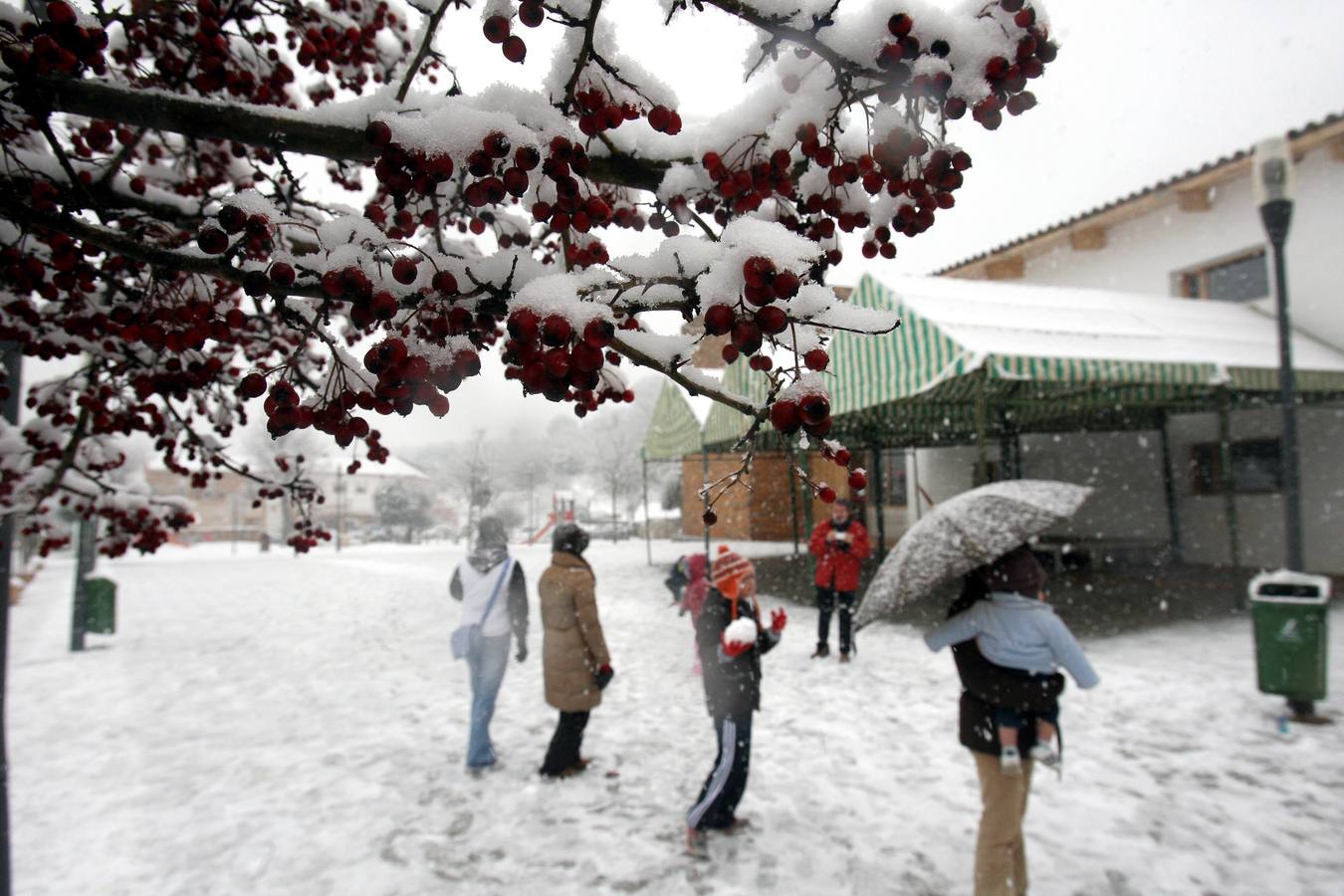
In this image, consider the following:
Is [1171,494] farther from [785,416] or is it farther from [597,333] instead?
[597,333]

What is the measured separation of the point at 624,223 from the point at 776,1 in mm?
1003

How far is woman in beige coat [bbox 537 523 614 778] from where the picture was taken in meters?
4.86

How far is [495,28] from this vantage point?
1.20 metres

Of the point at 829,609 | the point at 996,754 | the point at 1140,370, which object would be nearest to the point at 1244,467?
the point at 1140,370

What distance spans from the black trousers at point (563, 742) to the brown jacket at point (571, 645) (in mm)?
76

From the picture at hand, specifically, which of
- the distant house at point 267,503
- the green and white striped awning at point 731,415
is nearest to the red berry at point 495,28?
the green and white striped awning at point 731,415

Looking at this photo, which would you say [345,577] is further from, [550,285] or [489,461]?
[550,285]

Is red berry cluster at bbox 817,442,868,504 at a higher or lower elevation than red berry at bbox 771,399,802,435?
lower

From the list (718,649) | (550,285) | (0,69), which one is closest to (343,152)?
(0,69)

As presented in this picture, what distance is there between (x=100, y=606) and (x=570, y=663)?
972 cm

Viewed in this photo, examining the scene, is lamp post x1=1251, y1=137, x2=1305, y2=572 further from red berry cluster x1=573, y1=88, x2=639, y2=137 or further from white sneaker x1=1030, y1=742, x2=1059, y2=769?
red berry cluster x1=573, y1=88, x2=639, y2=137

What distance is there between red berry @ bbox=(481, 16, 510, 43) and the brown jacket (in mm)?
4039

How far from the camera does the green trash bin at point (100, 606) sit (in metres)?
10.2

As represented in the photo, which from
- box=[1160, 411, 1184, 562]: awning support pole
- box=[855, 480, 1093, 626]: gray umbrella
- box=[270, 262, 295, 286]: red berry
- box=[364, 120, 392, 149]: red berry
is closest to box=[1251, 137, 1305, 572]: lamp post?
box=[855, 480, 1093, 626]: gray umbrella
